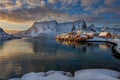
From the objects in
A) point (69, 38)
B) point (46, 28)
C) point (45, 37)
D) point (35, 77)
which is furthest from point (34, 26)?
point (35, 77)

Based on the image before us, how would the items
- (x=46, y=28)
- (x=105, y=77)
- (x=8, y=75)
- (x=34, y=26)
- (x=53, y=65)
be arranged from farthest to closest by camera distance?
(x=46, y=28), (x=34, y=26), (x=53, y=65), (x=8, y=75), (x=105, y=77)

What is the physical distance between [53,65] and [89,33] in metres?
25.4

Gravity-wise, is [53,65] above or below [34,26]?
below

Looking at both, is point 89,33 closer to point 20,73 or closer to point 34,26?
point 34,26

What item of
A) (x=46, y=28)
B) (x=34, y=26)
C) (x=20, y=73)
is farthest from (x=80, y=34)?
(x=20, y=73)

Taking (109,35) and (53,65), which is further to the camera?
(109,35)

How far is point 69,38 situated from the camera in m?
38.4

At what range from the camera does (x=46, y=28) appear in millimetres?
33344

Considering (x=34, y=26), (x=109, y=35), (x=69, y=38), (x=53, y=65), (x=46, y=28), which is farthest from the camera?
(x=69, y=38)

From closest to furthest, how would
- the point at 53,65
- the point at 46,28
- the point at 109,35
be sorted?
the point at 53,65 < the point at 46,28 < the point at 109,35

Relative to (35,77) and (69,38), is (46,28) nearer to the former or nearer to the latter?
(69,38)

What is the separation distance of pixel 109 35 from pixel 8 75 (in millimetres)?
27716

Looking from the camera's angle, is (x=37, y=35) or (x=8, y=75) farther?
(x=37, y=35)

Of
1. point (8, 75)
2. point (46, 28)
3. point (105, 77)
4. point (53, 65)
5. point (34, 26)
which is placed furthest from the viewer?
point (46, 28)
